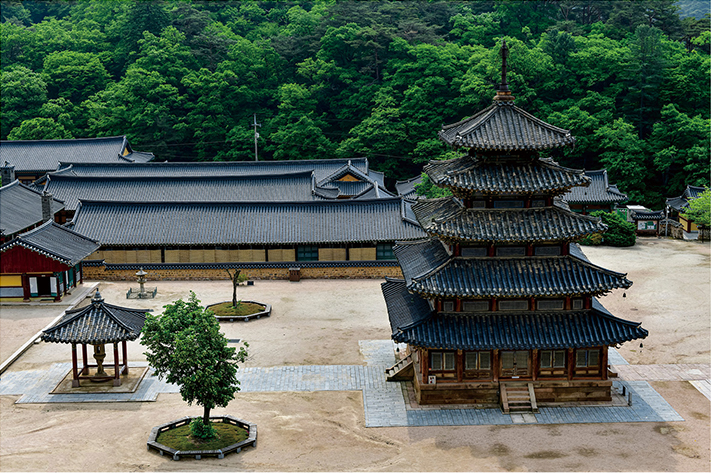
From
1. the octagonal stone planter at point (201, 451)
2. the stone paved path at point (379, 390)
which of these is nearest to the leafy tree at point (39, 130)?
the stone paved path at point (379, 390)

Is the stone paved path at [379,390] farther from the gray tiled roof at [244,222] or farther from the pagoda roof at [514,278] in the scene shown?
the gray tiled roof at [244,222]

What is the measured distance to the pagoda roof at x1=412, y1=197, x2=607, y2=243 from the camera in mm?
27047

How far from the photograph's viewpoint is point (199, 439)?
84.4 ft

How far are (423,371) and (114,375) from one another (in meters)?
13.1

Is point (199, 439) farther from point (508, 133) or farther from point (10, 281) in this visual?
point (10, 281)

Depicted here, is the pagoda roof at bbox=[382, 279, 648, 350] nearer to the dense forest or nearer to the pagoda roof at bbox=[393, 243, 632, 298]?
the pagoda roof at bbox=[393, 243, 632, 298]

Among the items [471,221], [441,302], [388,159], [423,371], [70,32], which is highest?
[70,32]

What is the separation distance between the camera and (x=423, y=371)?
28453 millimetres

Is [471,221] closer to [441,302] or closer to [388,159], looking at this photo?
[441,302]

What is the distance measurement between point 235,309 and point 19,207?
20.5m

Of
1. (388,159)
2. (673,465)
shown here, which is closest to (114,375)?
(673,465)

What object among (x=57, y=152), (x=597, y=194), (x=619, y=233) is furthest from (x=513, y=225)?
(x=57, y=152)

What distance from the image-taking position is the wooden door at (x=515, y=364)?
28.5m

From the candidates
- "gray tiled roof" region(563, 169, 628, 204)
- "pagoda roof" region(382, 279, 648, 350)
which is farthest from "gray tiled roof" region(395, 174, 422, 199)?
"pagoda roof" region(382, 279, 648, 350)
